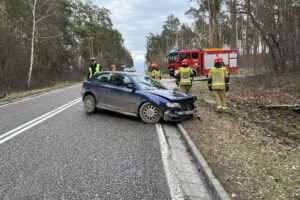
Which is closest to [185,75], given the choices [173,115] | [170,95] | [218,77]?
[218,77]

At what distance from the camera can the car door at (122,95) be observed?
33.8 ft

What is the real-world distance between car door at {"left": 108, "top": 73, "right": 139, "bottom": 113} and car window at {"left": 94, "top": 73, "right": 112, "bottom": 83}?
0.20 meters

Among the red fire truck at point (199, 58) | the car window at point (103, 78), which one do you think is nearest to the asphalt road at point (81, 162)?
the car window at point (103, 78)

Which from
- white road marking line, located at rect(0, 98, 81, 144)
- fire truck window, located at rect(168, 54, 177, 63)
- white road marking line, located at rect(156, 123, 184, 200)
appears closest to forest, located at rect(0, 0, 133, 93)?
fire truck window, located at rect(168, 54, 177, 63)

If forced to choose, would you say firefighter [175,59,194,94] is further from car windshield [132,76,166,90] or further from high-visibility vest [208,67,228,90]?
car windshield [132,76,166,90]

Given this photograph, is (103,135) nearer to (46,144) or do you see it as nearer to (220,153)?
(46,144)

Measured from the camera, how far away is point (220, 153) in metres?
6.65

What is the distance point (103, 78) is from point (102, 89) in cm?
51

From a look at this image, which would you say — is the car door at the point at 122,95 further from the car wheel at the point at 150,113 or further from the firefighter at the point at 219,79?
the firefighter at the point at 219,79

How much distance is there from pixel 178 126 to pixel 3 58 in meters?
24.4

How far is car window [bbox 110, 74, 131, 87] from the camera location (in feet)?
35.6

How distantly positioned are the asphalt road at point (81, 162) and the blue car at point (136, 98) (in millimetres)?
615

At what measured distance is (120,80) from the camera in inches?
435

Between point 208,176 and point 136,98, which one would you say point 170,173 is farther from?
point 136,98
